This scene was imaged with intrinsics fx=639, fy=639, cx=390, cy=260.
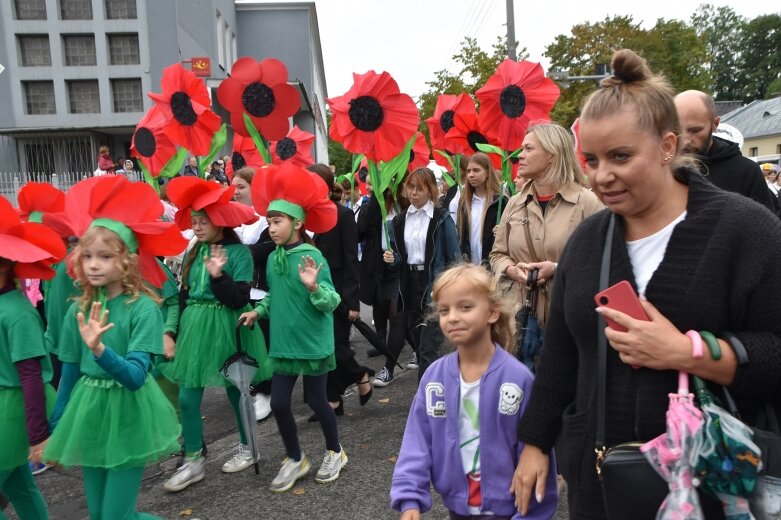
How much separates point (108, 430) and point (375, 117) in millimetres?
3291

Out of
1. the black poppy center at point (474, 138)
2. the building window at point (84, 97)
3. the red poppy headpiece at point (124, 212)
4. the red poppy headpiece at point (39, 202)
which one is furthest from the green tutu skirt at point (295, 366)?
the building window at point (84, 97)

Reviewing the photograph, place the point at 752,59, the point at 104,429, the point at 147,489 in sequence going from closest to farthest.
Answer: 1. the point at 104,429
2. the point at 147,489
3. the point at 752,59

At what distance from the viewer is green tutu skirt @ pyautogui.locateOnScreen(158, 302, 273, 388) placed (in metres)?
4.01

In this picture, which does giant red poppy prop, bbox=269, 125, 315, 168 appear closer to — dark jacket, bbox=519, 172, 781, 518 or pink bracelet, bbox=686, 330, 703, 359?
dark jacket, bbox=519, 172, 781, 518

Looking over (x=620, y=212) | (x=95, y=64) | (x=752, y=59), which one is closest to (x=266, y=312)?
(x=620, y=212)

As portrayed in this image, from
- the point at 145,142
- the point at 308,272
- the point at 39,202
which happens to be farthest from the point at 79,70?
the point at 308,272

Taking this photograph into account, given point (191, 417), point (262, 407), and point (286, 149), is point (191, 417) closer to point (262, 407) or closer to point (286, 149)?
point (262, 407)

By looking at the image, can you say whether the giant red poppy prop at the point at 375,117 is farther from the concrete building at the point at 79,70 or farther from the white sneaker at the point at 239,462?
the concrete building at the point at 79,70

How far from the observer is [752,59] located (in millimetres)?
78750

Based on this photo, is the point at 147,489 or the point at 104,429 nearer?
the point at 104,429

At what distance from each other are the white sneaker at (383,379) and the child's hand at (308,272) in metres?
2.45

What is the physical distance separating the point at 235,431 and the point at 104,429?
7.55 feet

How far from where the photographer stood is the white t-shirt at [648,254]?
1.61 metres

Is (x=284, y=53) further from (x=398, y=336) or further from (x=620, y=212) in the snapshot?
(x=620, y=212)
